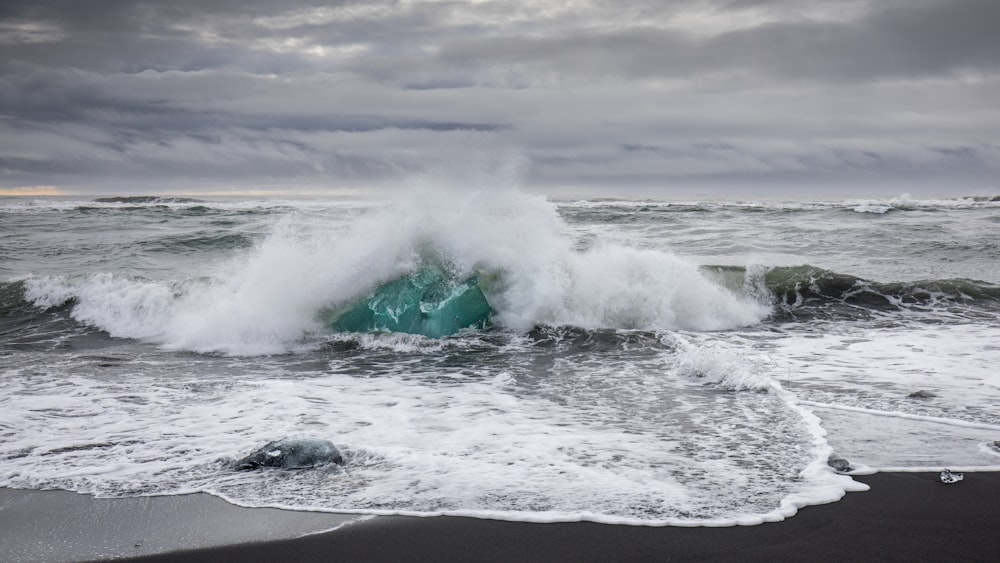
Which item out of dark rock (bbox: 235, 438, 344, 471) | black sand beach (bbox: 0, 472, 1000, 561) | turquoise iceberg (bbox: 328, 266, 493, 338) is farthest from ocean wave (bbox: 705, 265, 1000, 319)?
dark rock (bbox: 235, 438, 344, 471)

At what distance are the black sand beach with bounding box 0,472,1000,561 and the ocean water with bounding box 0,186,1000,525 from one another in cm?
15

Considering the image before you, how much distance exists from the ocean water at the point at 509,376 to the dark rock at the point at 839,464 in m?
0.07

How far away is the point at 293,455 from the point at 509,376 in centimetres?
295

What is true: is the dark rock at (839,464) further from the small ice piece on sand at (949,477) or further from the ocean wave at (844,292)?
the ocean wave at (844,292)

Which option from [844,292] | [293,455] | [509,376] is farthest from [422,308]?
[844,292]

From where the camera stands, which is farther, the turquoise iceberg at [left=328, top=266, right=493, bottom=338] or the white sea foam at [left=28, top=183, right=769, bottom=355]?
the white sea foam at [left=28, top=183, right=769, bottom=355]

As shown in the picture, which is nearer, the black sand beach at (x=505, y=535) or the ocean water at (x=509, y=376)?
the black sand beach at (x=505, y=535)

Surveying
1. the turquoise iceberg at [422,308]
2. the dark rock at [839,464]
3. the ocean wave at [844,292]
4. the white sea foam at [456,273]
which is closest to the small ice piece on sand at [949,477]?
the dark rock at [839,464]

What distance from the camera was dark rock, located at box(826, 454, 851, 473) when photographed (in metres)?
3.81

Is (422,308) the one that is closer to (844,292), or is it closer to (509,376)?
(509,376)

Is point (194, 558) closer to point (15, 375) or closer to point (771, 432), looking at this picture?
point (771, 432)

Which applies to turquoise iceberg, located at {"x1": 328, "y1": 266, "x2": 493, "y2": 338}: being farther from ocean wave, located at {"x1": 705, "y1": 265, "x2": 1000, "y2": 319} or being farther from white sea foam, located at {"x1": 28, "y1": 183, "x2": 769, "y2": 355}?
ocean wave, located at {"x1": 705, "y1": 265, "x2": 1000, "y2": 319}

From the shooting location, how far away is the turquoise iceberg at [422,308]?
8.84 m

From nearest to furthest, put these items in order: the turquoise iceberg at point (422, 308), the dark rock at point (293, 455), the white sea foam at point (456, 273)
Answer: the dark rock at point (293, 455) → the turquoise iceberg at point (422, 308) → the white sea foam at point (456, 273)
